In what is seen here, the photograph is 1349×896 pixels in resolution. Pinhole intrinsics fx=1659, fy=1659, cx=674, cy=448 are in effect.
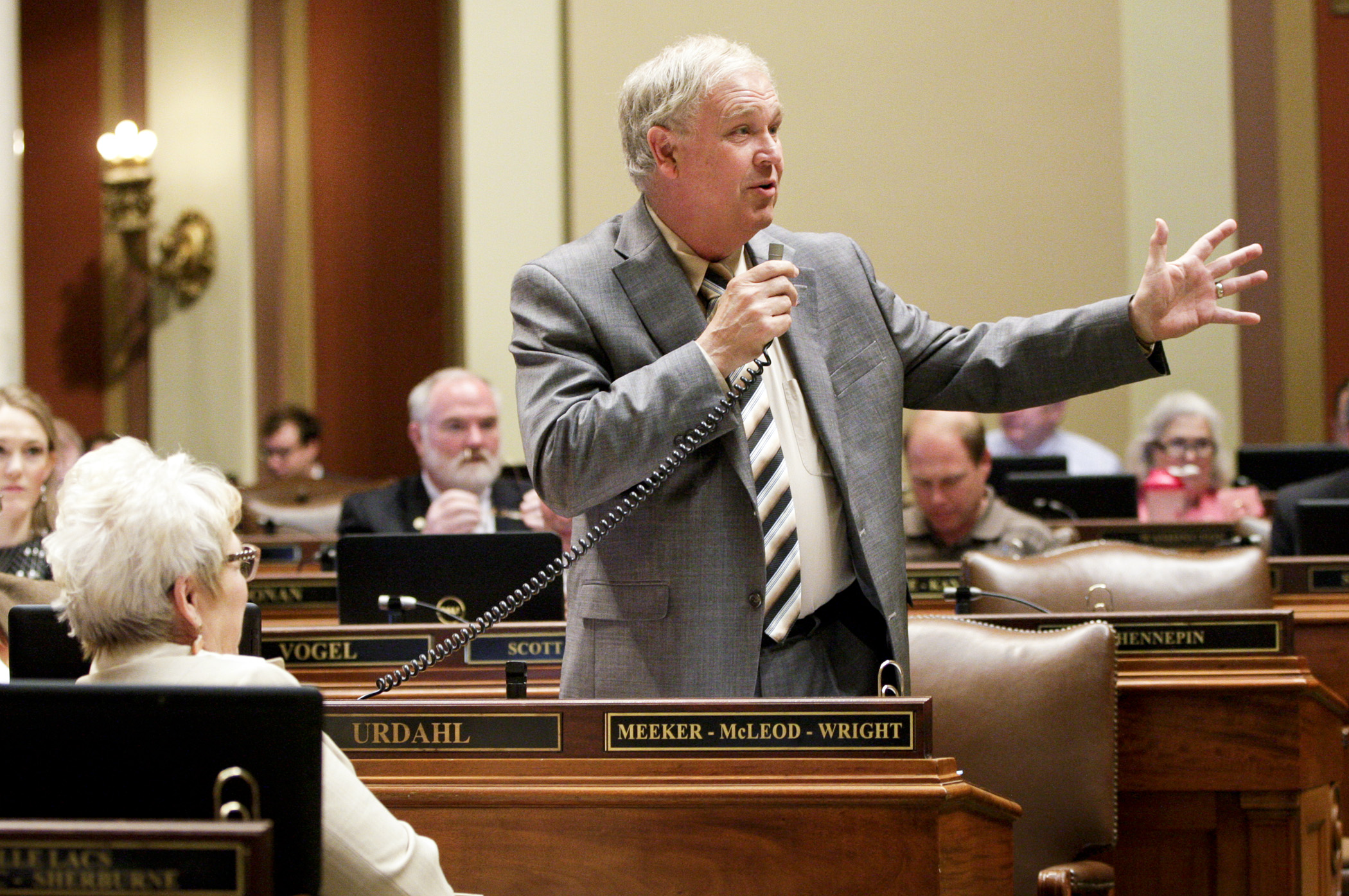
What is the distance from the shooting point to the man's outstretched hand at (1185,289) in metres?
2.18

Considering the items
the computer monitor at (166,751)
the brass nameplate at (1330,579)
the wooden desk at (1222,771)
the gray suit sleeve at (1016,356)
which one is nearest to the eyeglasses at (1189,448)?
the brass nameplate at (1330,579)

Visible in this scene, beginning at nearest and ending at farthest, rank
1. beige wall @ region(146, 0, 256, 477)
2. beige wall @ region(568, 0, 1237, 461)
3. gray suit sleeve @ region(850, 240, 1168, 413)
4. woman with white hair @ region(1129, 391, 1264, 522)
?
gray suit sleeve @ region(850, 240, 1168, 413) < woman with white hair @ region(1129, 391, 1264, 522) < beige wall @ region(568, 0, 1237, 461) < beige wall @ region(146, 0, 256, 477)

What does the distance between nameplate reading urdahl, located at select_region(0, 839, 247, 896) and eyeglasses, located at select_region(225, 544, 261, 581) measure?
56 cm

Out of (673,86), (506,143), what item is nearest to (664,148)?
(673,86)

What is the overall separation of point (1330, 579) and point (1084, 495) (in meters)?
1.39

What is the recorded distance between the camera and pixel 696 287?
2244 millimetres

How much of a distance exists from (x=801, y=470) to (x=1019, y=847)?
3.05 ft

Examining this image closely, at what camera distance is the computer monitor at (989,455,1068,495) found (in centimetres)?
607

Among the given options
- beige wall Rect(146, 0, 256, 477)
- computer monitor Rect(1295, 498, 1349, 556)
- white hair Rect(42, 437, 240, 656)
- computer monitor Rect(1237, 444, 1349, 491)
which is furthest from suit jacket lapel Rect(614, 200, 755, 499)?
beige wall Rect(146, 0, 256, 477)

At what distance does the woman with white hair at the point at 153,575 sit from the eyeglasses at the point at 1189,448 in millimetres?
4947

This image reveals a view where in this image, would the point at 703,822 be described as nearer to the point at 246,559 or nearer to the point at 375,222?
the point at 246,559

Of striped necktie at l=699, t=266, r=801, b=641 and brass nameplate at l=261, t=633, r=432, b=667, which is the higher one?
striped necktie at l=699, t=266, r=801, b=641

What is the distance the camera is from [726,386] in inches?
79.3

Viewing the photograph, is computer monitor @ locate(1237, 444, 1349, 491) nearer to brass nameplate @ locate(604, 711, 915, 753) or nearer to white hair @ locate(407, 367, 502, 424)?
white hair @ locate(407, 367, 502, 424)
